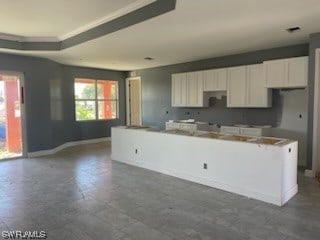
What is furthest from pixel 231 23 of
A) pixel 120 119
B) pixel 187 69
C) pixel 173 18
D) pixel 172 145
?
pixel 120 119

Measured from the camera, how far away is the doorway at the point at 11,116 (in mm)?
5957

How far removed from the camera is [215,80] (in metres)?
6.25

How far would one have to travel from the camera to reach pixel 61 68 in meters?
7.62

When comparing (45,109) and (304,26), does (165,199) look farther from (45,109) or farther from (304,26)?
(45,109)

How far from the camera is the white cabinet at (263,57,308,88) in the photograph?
466 cm

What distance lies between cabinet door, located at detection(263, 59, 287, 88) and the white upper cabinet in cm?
181

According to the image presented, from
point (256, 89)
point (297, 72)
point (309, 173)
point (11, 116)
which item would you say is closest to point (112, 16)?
point (256, 89)

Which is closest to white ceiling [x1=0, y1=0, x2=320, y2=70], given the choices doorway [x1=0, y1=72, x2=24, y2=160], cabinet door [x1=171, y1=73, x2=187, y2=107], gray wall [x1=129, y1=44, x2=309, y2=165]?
gray wall [x1=129, y1=44, x2=309, y2=165]

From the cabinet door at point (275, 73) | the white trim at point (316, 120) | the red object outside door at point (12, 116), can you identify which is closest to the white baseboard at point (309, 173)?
the white trim at point (316, 120)

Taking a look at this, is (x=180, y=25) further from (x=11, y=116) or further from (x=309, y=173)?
(x=11, y=116)

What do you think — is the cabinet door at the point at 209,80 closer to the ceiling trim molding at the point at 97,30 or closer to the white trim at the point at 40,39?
the ceiling trim molding at the point at 97,30

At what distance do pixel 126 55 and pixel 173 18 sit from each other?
9.57ft

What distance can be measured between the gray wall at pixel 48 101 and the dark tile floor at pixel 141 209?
187 centimetres

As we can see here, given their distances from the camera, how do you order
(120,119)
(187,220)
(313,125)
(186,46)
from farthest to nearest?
(120,119), (186,46), (313,125), (187,220)
